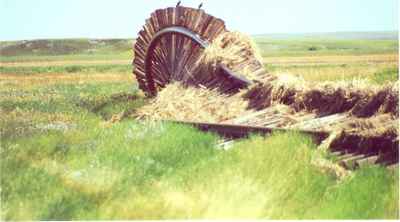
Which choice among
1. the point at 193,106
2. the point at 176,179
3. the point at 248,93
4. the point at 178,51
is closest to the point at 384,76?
the point at 248,93

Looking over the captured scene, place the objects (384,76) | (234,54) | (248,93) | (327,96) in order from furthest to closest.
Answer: (234,54), (384,76), (248,93), (327,96)

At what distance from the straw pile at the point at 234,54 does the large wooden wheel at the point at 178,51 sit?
108 millimetres

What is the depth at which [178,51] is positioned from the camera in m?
9.42

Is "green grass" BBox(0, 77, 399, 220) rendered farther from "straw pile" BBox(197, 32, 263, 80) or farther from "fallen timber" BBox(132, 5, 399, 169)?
"straw pile" BBox(197, 32, 263, 80)

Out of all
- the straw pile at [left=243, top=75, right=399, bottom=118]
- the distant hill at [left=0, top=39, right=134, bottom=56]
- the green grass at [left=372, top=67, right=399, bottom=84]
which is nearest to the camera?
the straw pile at [left=243, top=75, right=399, bottom=118]

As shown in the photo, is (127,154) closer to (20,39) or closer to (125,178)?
(125,178)

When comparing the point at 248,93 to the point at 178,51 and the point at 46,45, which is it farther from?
the point at 46,45

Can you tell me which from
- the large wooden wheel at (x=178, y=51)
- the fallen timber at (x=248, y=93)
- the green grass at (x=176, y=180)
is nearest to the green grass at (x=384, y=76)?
the fallen timber at (x=248, y=93)

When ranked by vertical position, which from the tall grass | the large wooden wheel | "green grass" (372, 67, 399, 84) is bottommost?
the tall grass

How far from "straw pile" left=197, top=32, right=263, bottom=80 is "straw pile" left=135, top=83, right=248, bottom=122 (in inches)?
16.0

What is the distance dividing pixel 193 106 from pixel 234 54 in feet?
3.13

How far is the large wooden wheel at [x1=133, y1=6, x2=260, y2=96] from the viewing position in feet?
27.6

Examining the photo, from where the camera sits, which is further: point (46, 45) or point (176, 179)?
point (46, 45)

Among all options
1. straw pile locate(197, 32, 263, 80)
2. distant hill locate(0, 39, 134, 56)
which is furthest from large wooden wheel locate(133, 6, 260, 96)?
distant hill locate(0, 39, 134, 56)
